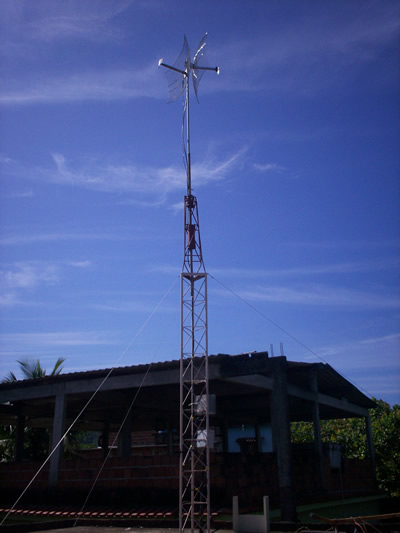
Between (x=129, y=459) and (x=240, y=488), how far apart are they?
15.3 ft

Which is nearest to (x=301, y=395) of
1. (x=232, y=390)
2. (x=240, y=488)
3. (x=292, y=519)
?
(x=232, y=390)

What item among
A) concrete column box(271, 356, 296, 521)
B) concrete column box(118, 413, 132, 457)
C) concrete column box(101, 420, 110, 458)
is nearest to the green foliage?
concrete column box(118, 413, 132, 457)

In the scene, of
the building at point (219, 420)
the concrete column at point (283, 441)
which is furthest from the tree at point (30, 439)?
the concrete column at point (283, 441)

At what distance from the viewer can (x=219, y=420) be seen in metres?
32.7

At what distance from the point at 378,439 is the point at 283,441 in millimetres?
21767

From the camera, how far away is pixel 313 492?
23516 millimetres

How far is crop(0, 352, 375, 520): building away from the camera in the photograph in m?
18.9

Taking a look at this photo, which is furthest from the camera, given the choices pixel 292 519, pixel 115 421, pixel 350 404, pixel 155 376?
pixel 115 421

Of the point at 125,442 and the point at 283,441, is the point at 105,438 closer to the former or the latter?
the point at 125,442

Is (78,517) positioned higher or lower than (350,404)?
lower

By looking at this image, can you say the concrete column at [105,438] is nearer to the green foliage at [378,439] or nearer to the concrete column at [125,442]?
the concrete column at [125,442]

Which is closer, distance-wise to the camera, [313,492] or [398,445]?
[313,492]

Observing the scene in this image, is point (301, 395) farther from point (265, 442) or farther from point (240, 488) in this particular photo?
point (265, 442)

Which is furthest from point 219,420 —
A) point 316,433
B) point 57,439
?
point 57,439
